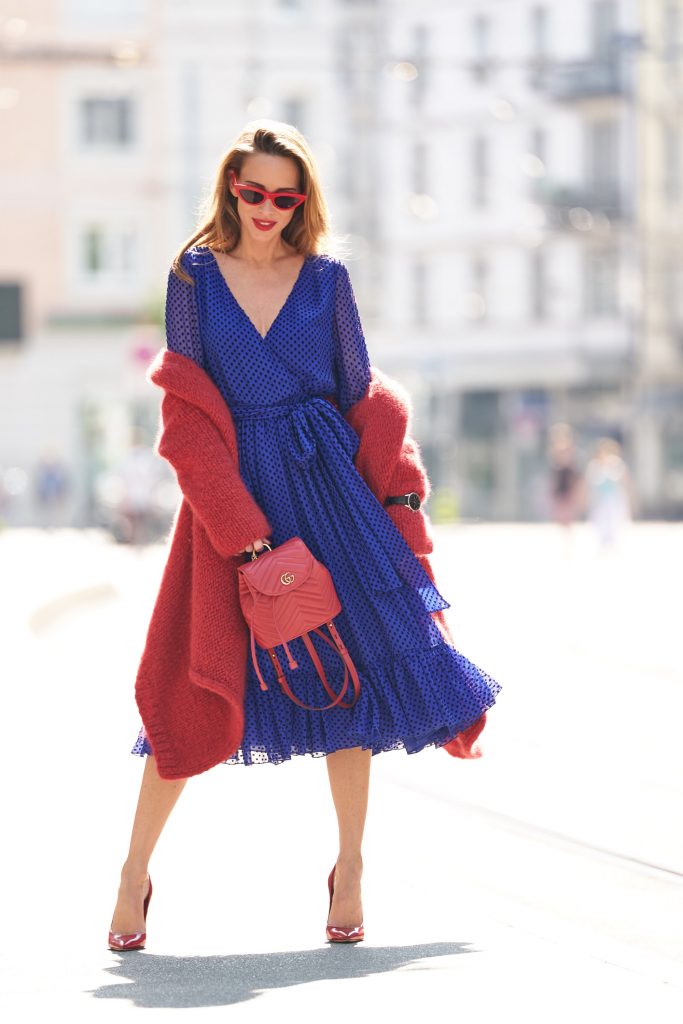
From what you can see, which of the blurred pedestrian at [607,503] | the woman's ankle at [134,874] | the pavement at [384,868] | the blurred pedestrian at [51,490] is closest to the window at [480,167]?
the blurred pedestrian at [51,490]

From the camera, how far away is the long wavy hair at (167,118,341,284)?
4.81 meters

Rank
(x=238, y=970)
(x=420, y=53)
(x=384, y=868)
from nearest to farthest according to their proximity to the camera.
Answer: (x=238, y=970) → (x=384, y=868) → (x=420, y=53)

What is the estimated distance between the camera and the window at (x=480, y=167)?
168ft

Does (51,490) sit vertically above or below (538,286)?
below

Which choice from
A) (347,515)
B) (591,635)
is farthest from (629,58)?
(347,515)

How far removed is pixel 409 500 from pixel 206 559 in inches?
18.8

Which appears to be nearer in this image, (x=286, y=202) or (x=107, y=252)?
(x=286, y=202)

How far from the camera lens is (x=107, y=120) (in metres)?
49.9

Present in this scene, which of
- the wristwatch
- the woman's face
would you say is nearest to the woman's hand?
the wristwatch

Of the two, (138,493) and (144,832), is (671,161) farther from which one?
(144,832)

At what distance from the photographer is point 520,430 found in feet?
164

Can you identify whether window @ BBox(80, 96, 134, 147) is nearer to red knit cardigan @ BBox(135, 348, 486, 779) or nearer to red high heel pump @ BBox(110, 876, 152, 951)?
red knit cardigan @ BBox(135, 348, 486, 779)

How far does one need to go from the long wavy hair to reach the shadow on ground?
4.89 ft

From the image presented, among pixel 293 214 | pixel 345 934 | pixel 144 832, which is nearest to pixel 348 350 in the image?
pixel 293 214
